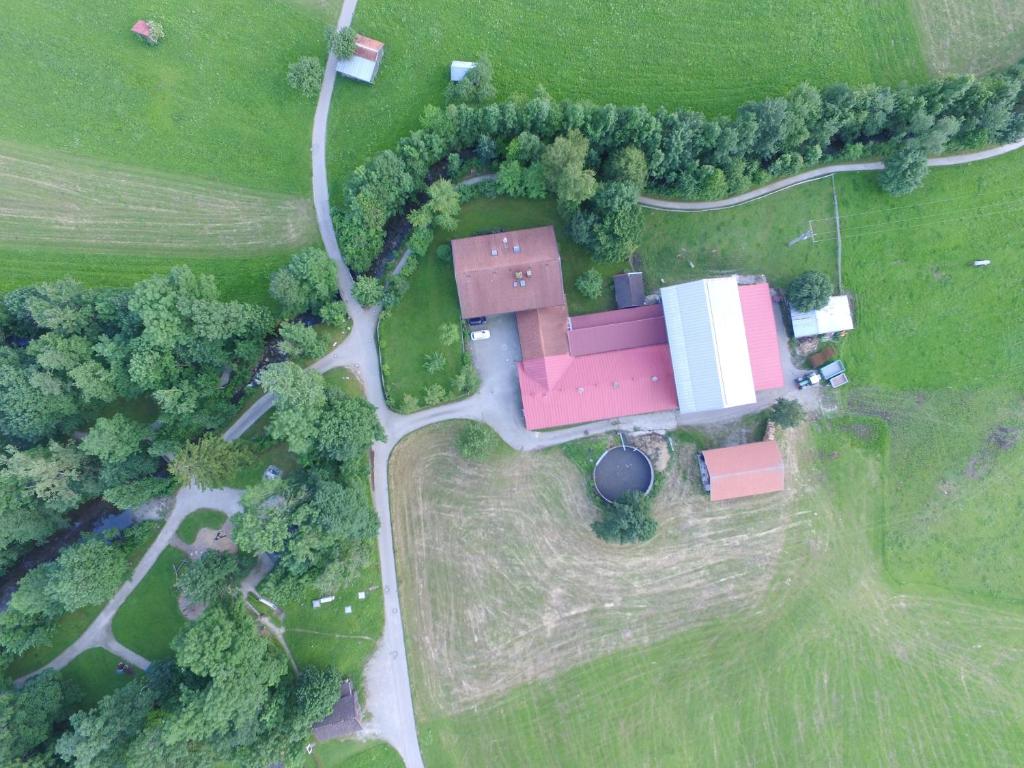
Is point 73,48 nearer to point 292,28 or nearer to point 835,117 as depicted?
point 292,28

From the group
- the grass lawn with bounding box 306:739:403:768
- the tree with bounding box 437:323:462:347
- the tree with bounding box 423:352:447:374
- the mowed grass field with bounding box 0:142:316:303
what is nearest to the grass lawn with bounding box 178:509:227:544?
the mowed grass field with bounding box 0:142:316:303

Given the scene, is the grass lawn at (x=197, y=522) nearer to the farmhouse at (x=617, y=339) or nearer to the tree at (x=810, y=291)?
the farmhouse at (x=617, y=339)

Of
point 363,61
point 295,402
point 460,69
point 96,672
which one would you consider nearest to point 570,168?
point 460,69

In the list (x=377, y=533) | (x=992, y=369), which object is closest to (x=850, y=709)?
(x=992, y=369)

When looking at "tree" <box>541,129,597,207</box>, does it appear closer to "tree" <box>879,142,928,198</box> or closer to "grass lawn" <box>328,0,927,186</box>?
"grass lawn" <box>328,0,927,186</box>

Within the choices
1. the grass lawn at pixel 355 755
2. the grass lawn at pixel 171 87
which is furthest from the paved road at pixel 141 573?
the grass lawn at pixel 171 87

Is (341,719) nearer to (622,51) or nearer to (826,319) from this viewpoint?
(826,319)
